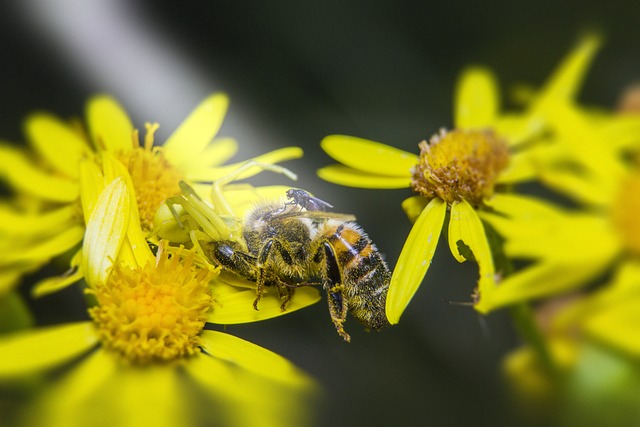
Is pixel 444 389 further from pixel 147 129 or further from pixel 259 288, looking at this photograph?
pixel 147 129

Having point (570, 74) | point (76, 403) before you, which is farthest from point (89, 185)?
point (570, 74)

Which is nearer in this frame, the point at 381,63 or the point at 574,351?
the point at 574,351

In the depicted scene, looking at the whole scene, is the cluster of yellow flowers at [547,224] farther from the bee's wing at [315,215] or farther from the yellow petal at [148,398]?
the yellow petal at [148,398]

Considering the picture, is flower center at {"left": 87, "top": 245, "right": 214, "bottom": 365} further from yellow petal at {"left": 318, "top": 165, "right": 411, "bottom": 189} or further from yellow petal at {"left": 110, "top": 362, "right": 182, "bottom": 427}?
yellow petal at {"left": 318, "top": 165, "right": 411, "bottom": 189}

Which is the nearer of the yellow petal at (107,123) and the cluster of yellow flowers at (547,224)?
the cluster of yellow flowers at (547,224)

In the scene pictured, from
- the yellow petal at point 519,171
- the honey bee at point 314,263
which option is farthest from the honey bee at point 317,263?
the yellow petal at point 519,171

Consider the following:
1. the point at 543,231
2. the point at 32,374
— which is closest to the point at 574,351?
the point at 543,231

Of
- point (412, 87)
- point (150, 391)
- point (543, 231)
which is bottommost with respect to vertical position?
point (150, 391)
